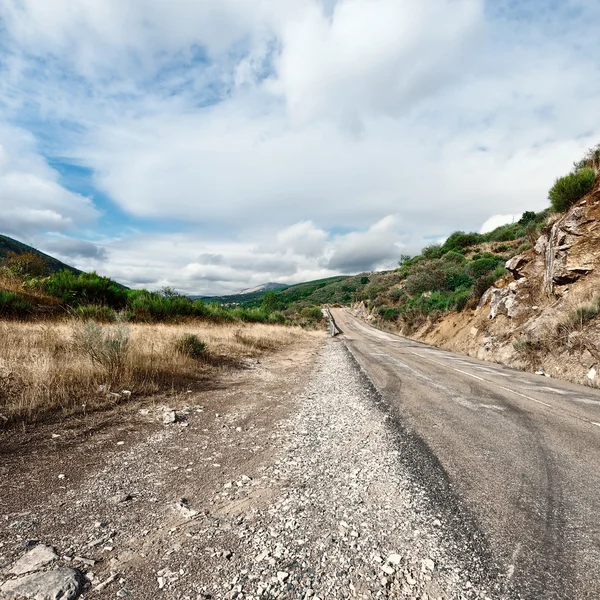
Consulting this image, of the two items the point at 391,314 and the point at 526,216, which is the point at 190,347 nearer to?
the point at 391,314

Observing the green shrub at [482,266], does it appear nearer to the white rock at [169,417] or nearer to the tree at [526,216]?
the tree at [526,216]

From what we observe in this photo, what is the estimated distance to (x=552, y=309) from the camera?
45.3 feet

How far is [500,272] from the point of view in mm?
21906

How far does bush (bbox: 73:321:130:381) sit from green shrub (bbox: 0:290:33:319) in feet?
19.7

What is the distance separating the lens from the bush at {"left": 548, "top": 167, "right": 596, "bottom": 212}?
51.9 feet

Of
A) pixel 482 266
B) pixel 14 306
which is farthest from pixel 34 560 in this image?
pixel 482 266

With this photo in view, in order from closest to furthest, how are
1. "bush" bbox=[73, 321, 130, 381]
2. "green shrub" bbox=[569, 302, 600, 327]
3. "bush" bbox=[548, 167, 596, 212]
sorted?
"bush" bbox=[73, 321, 130, 381]
"green shrub" bbox=[569, 302, 600, 327]
"bush" bbox=[548, 167, 596, 212]

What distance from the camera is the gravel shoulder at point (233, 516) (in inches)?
88.2

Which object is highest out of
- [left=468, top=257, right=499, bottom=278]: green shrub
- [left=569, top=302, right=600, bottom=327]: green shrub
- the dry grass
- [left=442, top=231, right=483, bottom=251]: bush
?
[left=442, top=231, right=483, bottom=251]: bush

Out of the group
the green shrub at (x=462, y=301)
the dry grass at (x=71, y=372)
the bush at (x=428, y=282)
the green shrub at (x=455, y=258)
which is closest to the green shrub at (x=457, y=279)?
the bush at (x=428, y=282)

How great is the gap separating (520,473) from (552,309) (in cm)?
1289

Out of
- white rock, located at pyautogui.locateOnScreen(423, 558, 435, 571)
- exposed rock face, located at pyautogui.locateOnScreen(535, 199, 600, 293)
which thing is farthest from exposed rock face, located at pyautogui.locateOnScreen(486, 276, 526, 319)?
white rock, located at pyautogui.locateOnScreen(423, 558, 435, 571)

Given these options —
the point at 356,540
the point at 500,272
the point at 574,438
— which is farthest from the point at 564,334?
the point at 356,540

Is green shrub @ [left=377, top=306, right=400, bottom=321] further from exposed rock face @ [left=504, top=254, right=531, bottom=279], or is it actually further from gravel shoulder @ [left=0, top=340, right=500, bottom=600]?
gravel shoulder @ [left=0, top=340, right=500, bottom=600]
